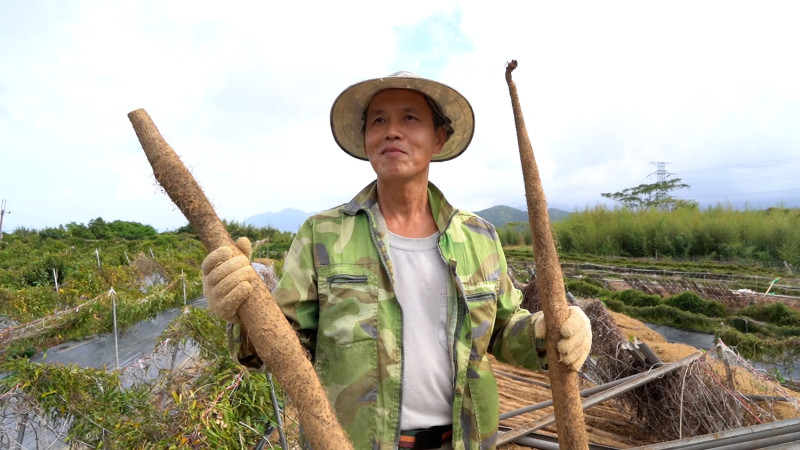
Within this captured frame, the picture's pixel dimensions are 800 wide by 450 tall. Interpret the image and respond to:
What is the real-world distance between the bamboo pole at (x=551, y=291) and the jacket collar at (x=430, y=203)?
1.13ft

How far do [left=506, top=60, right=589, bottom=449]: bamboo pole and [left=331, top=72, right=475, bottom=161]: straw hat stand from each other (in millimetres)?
303

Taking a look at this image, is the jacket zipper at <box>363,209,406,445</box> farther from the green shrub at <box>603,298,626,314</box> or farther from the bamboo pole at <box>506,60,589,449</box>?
the green shrub at <box>603,298,626,314</box>

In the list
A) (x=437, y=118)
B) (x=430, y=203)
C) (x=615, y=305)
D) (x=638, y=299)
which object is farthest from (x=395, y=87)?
(x=638, y=299)

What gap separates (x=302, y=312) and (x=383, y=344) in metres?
0.27

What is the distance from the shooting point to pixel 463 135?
1788mm

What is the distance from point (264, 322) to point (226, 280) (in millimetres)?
135

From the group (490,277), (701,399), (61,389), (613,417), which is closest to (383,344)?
(490,277)

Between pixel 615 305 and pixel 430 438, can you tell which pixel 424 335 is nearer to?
pixel 430 438

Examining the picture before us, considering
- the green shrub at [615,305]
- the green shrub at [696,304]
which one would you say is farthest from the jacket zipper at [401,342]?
the green shrub at [615,305]

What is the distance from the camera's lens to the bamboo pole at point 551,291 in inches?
50.1

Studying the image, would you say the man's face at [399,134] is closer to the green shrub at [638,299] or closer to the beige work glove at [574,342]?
the beige work glove at [574,342]

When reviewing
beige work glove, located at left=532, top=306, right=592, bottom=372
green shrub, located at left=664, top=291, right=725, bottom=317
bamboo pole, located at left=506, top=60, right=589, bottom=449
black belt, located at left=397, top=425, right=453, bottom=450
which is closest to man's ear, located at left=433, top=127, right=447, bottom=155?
bamboo pole, located at left=506, top=60, right=589, bottom=449

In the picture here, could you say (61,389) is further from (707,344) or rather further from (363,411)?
(707,344)

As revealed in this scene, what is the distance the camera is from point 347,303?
1413mm
